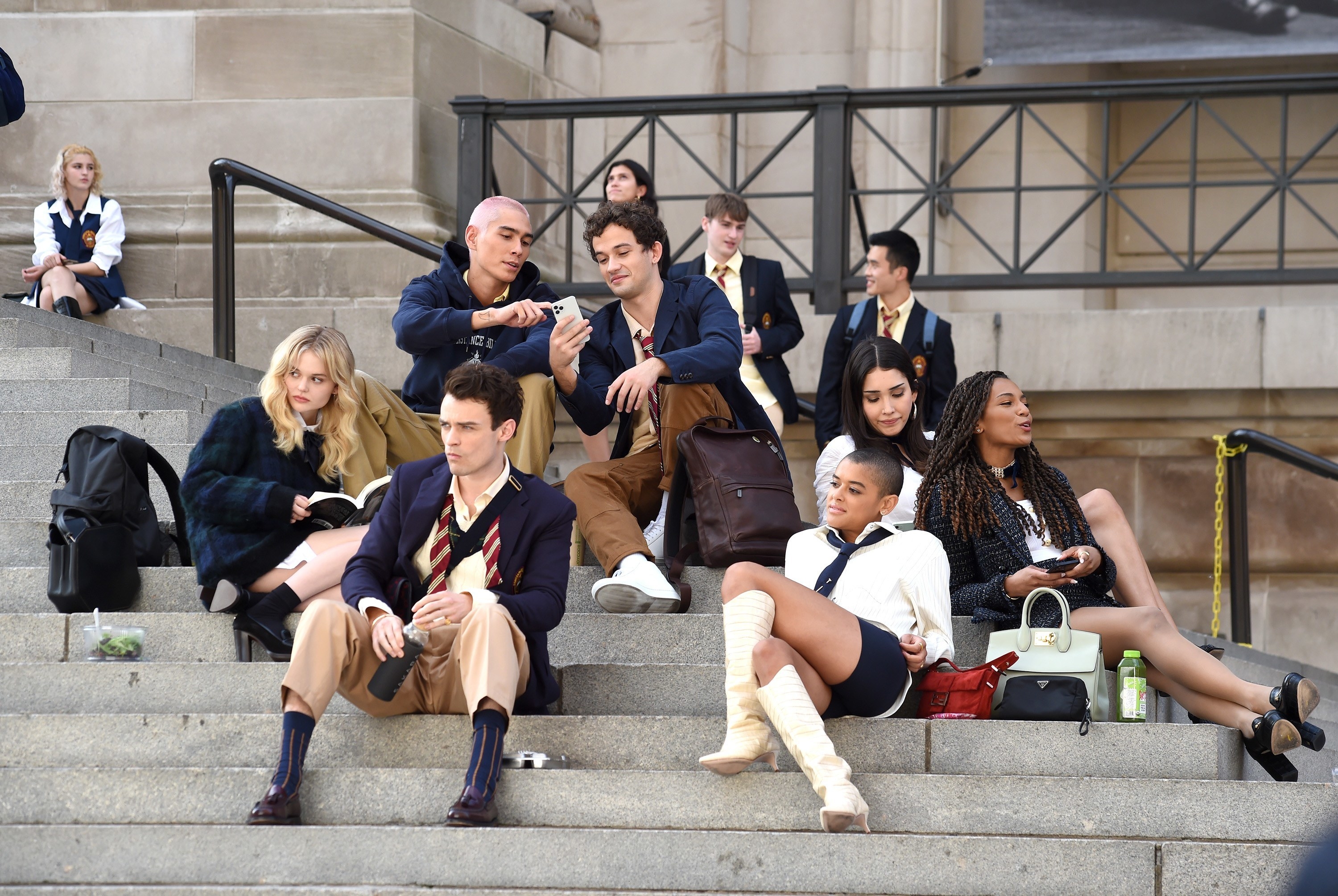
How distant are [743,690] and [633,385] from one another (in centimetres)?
163

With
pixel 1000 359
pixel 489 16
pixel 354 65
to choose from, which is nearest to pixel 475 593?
pixel 1000 359

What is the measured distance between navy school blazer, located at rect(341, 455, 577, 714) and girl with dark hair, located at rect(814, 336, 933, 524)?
1673 mm

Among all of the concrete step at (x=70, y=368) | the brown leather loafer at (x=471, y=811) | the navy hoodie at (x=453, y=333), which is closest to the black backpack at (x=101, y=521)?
the navy hoodie at (x=453, y=333)

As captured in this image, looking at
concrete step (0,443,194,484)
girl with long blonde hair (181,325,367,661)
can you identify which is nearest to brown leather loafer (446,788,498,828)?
girl with long blonde hair (181,325,367,661)

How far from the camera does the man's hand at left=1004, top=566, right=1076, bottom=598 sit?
5754 millimetres

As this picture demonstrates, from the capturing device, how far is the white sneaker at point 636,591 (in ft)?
20.0

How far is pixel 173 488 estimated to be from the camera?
641cm

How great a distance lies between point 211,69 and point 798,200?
4.01 meters

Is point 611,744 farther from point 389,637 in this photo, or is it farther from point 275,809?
point 275,809

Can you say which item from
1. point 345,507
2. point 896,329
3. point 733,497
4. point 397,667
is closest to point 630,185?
point 896,329

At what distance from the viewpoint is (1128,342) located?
32.4 feet

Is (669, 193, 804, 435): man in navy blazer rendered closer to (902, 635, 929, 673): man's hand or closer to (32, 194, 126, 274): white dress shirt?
Answer: (902, 635, 929, 673): man's hand

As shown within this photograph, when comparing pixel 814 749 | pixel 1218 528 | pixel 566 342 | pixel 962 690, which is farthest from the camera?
pixel 1218 528

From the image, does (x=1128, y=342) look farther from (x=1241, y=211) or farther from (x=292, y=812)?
(x=292, y=812)
